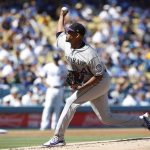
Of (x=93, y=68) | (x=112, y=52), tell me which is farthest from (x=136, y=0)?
(x=93, y=68)

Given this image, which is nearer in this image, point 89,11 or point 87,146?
point 87,146

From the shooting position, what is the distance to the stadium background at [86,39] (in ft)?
56.3

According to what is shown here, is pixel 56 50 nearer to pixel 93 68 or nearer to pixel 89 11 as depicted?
pixel 89 11

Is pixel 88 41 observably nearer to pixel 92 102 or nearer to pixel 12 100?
pixel 12 100

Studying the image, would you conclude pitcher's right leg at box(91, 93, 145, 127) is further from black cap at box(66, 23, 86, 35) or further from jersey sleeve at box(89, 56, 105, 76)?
black cap at box(66, 23, 86, 35)

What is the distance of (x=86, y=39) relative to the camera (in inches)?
776

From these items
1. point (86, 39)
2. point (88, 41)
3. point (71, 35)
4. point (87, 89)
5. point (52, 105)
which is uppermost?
point (86, 39)

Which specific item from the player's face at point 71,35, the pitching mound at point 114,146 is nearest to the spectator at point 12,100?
the pitching mound at point 114,146

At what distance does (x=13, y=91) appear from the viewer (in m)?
16.6

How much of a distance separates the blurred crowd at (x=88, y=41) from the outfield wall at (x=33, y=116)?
20 cm

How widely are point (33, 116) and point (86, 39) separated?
372 centimetres

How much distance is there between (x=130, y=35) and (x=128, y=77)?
311 cm

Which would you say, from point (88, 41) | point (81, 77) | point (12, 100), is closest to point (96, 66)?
point (81, 77)

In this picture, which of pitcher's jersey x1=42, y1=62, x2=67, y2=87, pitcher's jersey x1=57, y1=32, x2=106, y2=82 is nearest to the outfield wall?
pitcher's jersey x1=42, y1=62, x2=67, y2=87
